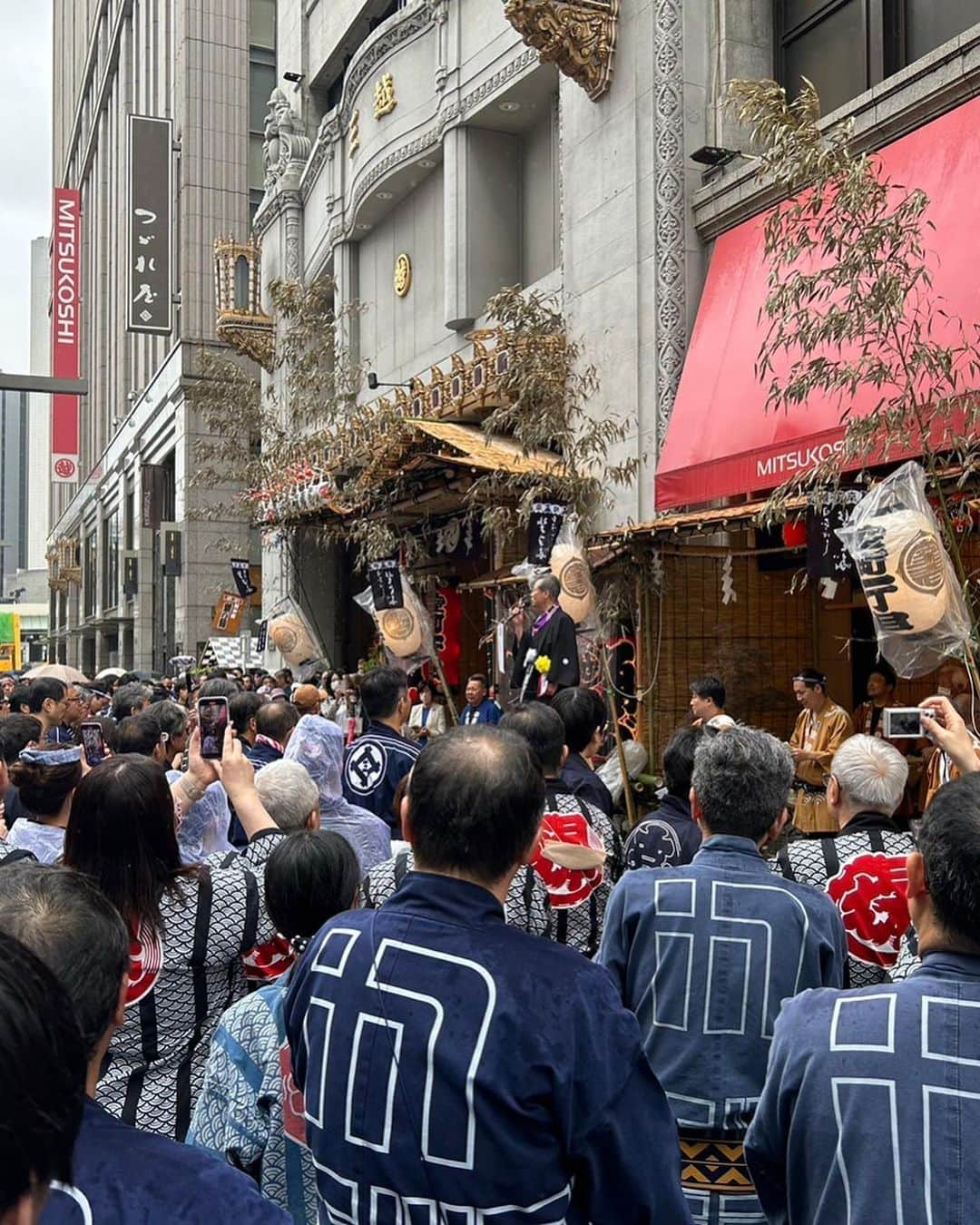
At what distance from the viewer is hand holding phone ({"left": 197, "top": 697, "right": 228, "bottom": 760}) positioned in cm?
391

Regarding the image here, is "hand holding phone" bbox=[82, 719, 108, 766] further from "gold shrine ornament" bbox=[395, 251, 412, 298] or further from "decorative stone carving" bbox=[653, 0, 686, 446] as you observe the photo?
"gold shrine ornament" bbox=[395, 251, 412, 298]

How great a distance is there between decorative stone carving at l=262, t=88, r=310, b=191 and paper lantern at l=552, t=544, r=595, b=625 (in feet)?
51.8

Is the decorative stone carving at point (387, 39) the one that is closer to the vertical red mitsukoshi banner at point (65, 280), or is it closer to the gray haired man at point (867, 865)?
the gray haired man at point (867, 865)

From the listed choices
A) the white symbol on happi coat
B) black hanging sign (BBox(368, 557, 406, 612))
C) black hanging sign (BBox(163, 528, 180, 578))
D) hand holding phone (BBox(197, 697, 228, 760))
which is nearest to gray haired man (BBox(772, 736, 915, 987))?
hand holding phone (BBox(197, 697, 228, 760))

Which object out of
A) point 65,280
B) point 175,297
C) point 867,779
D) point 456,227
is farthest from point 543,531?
point 65,280

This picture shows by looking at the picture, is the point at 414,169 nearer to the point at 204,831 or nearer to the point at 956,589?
the point at 956,589

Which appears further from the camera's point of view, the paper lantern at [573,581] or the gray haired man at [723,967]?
the paper lantern at [573,581]

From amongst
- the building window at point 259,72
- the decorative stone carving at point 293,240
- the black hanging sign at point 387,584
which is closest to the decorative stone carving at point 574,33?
the black hanging sign at point 387,584

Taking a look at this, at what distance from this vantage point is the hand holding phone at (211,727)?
3914 millimetres

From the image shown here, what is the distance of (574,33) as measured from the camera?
11914 millimetres

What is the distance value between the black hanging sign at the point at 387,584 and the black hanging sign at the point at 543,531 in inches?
103

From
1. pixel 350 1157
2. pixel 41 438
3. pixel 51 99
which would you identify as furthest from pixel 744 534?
pixel 41 438

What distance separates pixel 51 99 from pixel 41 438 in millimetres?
42602

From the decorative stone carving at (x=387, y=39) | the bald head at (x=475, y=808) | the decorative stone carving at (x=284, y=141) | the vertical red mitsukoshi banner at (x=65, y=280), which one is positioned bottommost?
the bald head at (x=475, y=808)
